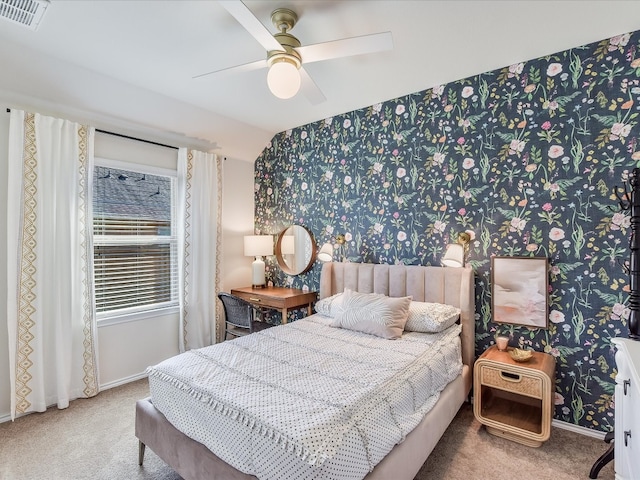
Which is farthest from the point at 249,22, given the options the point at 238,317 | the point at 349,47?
the point at 238,317

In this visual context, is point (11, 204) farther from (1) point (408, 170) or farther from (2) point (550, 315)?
(2) point (550, 315)

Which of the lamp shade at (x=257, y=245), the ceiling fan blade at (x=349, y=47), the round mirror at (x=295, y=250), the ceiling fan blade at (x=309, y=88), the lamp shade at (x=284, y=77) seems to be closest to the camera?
the ceiling fan blade at (x=349, y=47)

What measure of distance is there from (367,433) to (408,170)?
2.33 m

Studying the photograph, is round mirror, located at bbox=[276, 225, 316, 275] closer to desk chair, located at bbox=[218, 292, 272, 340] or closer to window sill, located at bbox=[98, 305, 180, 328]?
desk chair, located at bbox=[218, 292, 272, 340]

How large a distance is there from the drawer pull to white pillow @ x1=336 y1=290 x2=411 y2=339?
724 mm

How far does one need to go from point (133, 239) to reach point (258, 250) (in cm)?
133

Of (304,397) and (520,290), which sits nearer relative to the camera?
(304,397)

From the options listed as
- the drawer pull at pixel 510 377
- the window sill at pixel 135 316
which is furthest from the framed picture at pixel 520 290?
the window sill at pixel 135 316

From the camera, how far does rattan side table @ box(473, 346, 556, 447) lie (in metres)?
2.16

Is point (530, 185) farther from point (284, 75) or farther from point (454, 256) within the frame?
point (284, 75)

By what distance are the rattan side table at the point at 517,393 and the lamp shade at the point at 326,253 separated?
5.75 ft

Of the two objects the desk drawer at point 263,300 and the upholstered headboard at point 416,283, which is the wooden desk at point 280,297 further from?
the upholstered headboard at point 416,283

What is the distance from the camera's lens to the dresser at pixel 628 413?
1.26 meters

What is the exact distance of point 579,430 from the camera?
94.0 inches
